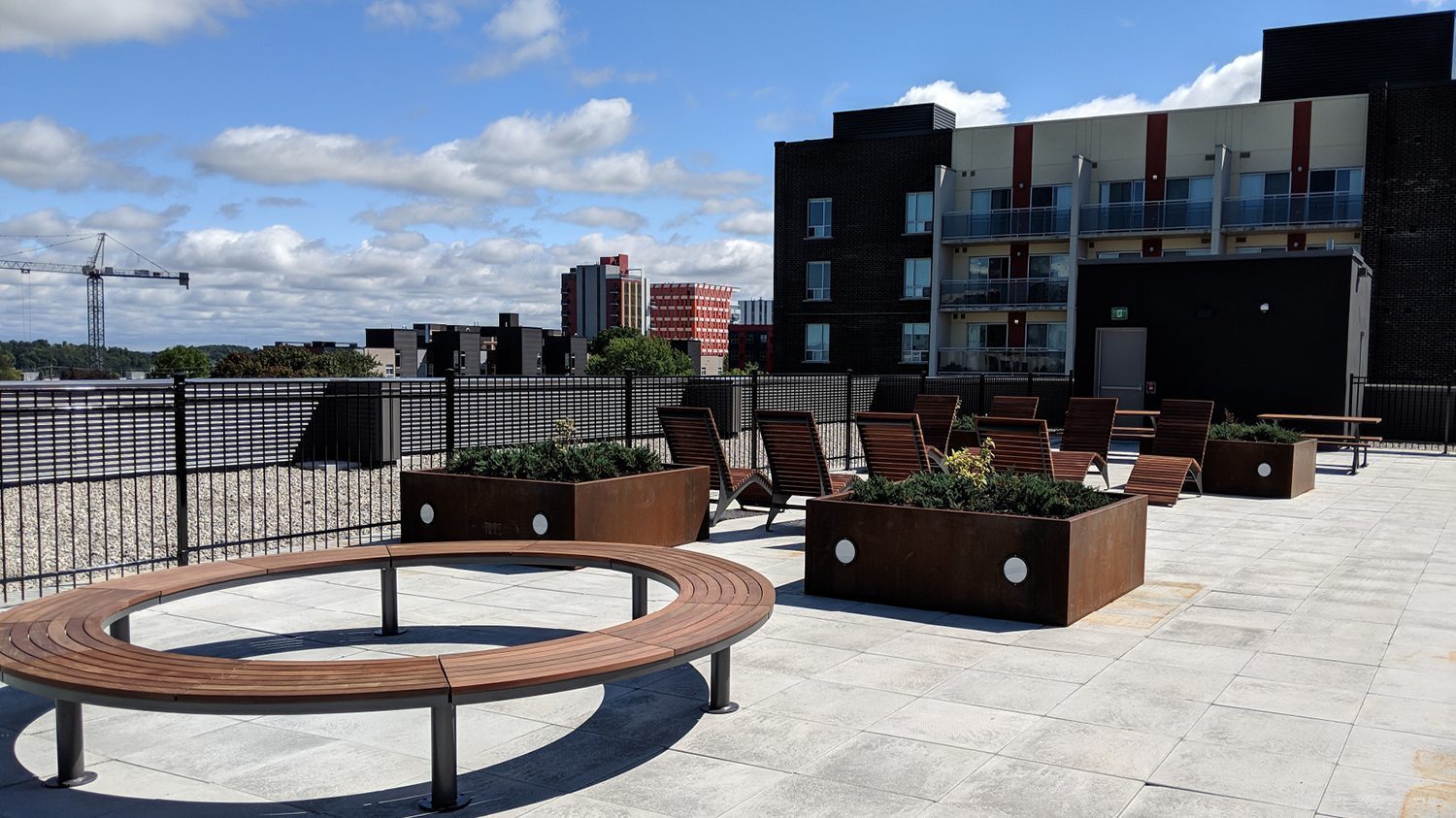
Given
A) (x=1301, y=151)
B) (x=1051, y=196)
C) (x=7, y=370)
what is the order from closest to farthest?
1. (x=1301, y=151)
2. (x=1051, y=196)
3. (x=7, y=370)

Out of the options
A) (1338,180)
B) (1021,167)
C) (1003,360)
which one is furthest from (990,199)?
(1338,180)

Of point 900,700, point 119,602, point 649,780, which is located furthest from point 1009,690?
point 119,602

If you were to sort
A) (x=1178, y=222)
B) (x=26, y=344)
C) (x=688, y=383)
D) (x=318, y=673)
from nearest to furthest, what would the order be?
(x=318, y=673), (x=688, y=383), (x=1178, y=222), (x=26, y=344)

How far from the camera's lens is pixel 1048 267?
42875 mm

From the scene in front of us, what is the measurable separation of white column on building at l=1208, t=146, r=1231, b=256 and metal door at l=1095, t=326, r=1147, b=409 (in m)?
14.8

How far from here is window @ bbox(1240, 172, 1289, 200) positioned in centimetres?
3825

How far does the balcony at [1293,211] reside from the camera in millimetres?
36781

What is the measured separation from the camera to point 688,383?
2677cm

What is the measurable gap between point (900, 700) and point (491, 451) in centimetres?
511

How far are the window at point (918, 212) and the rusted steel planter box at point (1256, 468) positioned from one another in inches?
1224

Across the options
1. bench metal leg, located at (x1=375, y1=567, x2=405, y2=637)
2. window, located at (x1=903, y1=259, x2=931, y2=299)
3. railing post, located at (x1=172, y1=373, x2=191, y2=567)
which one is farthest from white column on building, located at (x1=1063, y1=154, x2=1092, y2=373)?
bench metal leg, located at (x1=375, y1=567, x2=405, y2=637)

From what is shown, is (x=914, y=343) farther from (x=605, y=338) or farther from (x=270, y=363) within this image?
(x=605, y=338)

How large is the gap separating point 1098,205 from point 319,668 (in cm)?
4135

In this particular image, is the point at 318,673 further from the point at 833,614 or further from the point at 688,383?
the point at 688,383
